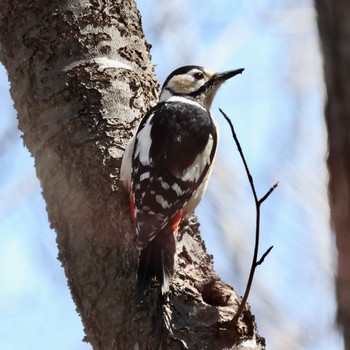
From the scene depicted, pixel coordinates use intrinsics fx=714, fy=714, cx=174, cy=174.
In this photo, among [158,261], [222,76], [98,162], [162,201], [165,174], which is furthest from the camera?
[222,76]

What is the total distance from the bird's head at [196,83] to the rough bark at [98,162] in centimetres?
70

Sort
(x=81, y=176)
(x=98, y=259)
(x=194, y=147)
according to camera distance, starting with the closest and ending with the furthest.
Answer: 1. (x=98, y=259)
2. (x=81, y=176)
3. (x=194, y=147)

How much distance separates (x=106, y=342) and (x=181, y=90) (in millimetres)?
2018

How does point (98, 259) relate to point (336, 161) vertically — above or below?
above

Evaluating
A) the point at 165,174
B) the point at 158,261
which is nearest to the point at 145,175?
the point at 165,174

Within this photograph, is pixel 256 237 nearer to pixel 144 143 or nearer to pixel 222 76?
pixel 144 143

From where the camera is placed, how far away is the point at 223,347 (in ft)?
6.64

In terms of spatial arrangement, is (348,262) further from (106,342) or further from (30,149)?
(30,149)

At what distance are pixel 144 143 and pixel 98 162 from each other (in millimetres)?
294

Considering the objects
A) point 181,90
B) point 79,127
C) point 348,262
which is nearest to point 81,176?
point 79,127

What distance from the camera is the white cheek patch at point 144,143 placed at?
2.76 m

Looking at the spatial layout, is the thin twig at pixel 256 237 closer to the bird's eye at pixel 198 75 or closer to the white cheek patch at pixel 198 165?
the white cheek patch at pixel 198 165

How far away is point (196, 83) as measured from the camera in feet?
12.7

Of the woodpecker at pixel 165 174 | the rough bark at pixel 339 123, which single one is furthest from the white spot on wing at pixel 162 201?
the rough bark at pixel 339 123
